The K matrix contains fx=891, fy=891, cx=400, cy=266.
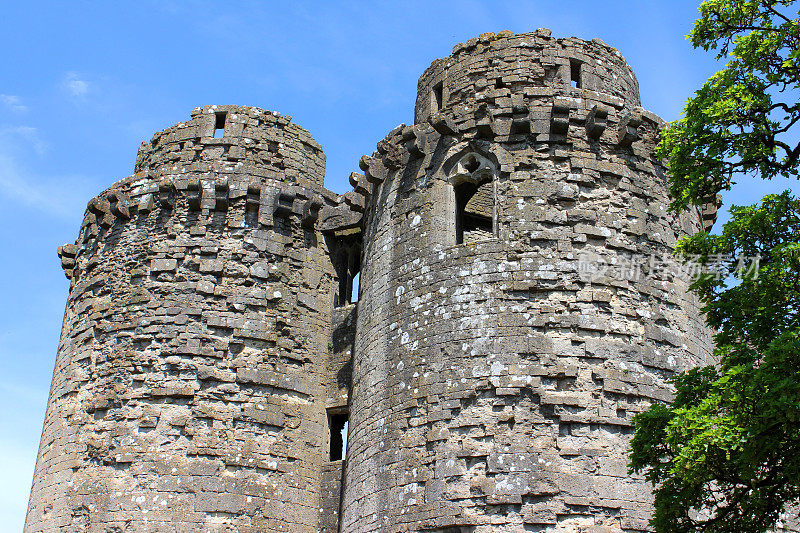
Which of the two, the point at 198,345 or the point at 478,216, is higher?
the point at 478,216

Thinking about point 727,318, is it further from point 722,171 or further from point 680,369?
point 680,369

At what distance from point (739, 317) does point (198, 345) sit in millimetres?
8199

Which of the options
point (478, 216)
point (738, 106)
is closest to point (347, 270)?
point (478, 216)

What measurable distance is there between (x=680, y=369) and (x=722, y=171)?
3.33m

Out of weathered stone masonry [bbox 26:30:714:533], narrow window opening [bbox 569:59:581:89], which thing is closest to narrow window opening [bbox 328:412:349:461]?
weathered stone masonry [bbox 26:30:714:533]

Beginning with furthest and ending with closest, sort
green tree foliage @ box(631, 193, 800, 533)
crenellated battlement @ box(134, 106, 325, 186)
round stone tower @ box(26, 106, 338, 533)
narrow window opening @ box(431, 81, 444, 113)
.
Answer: crenellated battlement @ box(134, 106, 325, 186) → narrow window opening @ box(431, 81, 444, 113) → round stone tower @ box(26, 106, 338, 533) → green tree foliage @ box(631, 193, 800, 533)

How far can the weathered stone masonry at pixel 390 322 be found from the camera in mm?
10945

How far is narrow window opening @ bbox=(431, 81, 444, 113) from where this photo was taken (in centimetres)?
1385

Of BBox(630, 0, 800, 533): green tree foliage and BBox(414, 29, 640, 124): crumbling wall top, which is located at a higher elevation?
BBox(414, 29, 640, 124): crumbling wall top

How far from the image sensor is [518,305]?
450 inches

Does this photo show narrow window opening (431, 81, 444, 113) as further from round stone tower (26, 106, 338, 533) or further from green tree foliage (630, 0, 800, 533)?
green tree foliage (630, 0, 800, 533)

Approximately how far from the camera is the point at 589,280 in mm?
11602

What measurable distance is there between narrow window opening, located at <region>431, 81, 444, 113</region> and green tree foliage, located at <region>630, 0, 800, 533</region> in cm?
473

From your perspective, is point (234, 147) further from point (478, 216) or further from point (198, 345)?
point (478, 216)
